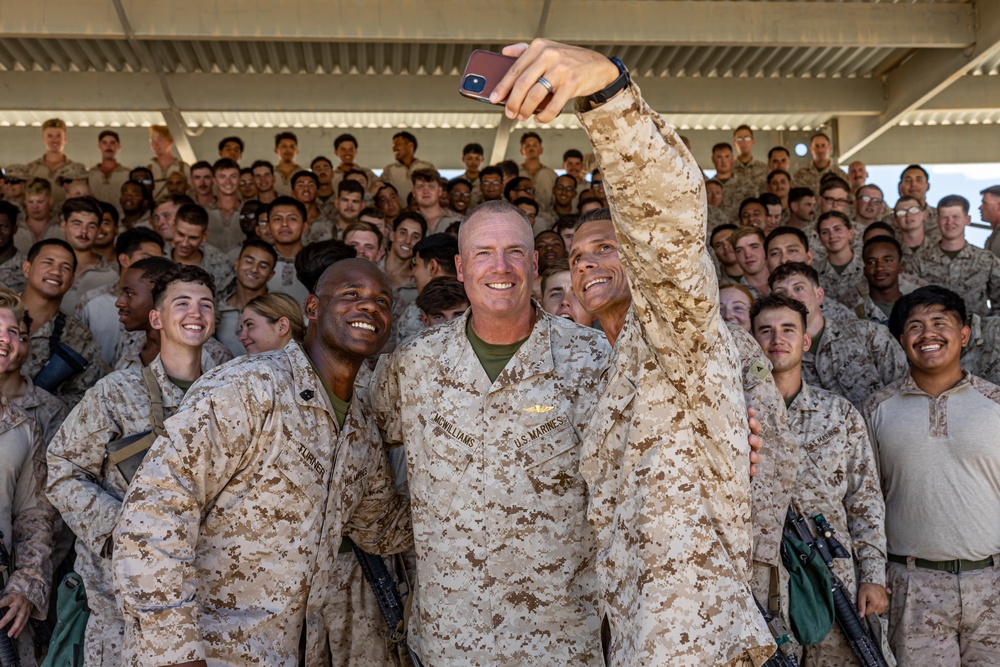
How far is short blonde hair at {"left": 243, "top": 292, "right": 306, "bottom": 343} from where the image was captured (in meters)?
4.81

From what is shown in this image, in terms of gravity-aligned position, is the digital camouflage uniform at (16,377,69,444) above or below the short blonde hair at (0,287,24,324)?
below

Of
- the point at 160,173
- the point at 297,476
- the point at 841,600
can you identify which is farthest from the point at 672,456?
the point at 160,173

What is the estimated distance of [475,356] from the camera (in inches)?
128

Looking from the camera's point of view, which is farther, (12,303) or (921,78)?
(921,78)

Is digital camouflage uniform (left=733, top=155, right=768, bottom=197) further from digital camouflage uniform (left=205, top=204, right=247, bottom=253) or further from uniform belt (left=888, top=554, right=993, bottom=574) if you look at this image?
uniform belt (left=888, top=554, right=993, bottom=574)

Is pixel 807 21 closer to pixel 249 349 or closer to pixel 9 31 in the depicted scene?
pixel 249 349

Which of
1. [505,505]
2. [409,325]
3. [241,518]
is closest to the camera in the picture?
[241,518]

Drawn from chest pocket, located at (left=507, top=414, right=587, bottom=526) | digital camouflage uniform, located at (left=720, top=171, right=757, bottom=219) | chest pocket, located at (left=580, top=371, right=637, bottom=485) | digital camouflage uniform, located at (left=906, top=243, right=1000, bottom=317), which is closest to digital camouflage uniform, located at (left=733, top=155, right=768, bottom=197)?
digital camouflage uniform, located at (left=720, top=171, right=757, bottom=219)

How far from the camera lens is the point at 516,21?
923cm

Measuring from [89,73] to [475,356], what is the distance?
1028 centimetres

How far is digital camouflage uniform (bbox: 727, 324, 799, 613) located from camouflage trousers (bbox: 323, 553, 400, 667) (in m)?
1.72

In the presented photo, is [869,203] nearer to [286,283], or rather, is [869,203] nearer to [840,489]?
[840,489]

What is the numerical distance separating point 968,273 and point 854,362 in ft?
9.04

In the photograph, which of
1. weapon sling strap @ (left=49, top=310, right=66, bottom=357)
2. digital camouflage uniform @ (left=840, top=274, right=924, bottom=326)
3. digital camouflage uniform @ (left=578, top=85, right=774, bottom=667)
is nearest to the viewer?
digital camouflage uniform @ (left=578, top=85, right=774, bottom=667)
